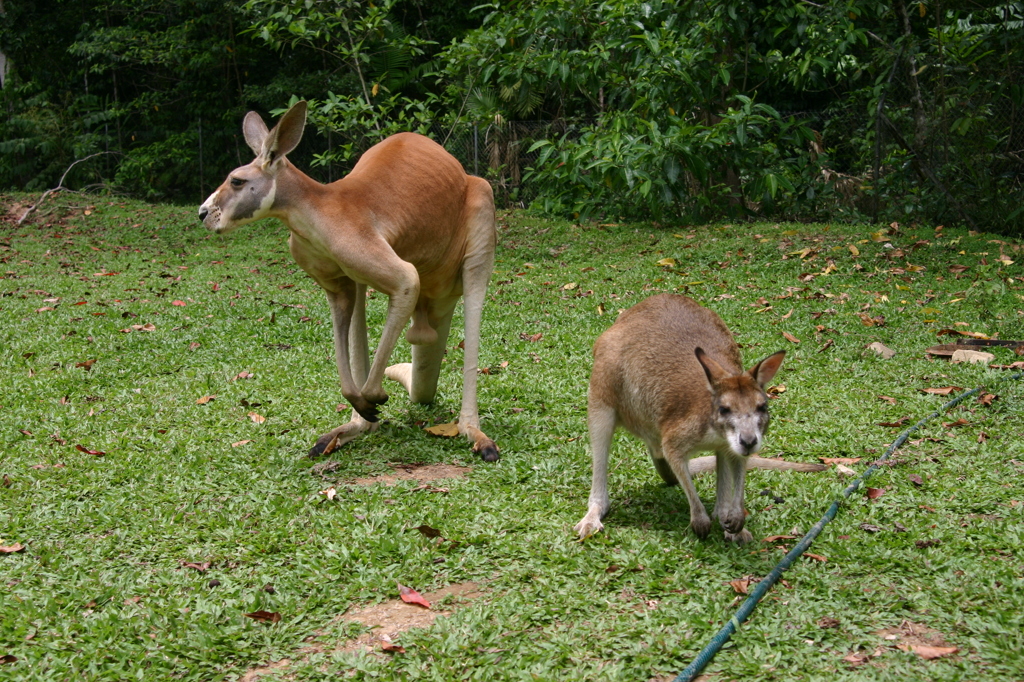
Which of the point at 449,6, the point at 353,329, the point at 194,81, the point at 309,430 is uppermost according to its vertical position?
the point at 449,6

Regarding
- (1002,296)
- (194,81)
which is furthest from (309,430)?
(194,81)

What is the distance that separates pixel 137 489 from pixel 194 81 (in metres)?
15.8

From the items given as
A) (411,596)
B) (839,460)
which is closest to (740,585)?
(411,596)

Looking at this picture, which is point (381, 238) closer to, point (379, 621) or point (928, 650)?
point (379, 621)

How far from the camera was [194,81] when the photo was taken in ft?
60.3

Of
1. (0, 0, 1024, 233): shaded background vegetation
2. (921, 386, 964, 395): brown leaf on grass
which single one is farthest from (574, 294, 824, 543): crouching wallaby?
(0, 0, 1024, 233): shaded background vegetation

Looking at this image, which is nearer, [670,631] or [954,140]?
[670,631]

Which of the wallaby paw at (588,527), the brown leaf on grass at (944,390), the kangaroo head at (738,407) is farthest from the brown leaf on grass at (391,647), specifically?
the brown leaf on grass at (944,390)

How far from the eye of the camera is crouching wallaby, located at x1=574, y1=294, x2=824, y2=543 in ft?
11.1

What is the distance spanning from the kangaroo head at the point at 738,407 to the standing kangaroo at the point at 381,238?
1.83m

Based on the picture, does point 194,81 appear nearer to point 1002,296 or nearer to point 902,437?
point 1002,296

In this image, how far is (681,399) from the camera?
12.0 feet

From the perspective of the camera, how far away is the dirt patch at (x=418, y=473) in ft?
15.5

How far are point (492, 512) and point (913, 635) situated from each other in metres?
1.88
